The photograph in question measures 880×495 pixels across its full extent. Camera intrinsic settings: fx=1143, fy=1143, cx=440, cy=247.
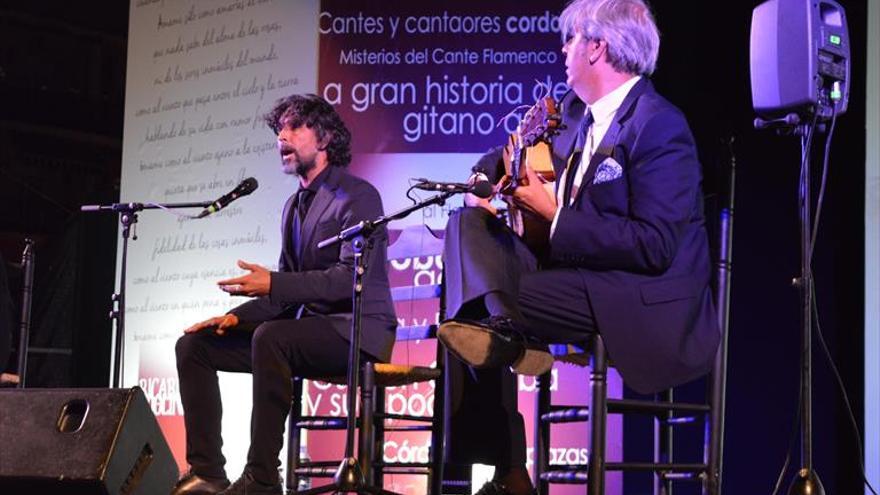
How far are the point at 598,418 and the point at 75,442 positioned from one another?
4.06ft

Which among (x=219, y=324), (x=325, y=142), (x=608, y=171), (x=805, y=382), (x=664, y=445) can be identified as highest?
(x=325, y=142)

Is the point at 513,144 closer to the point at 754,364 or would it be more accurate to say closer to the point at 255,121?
the point at 754,364

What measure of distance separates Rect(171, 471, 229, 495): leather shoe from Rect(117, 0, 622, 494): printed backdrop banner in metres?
1.27

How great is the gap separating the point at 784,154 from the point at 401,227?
5.33 ft

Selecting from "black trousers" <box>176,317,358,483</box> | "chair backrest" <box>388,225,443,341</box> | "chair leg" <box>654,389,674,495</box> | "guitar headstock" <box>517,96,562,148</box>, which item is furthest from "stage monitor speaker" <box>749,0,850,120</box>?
"black trousers" <box>176,317,358,483</box>

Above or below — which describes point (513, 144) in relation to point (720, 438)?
above

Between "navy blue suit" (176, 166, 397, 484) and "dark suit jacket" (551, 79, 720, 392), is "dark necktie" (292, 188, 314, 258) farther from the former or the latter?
"dark suit jacket" (551, 79, 720, 392)

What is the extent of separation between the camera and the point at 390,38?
204 inches

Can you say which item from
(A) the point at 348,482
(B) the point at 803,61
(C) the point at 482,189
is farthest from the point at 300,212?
(B) the point at 803,61

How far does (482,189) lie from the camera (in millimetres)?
2844

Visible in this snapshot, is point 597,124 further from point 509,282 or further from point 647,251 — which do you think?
point 509,282

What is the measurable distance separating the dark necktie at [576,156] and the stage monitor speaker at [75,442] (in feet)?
3.96

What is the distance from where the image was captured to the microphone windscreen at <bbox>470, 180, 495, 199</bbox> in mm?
2840

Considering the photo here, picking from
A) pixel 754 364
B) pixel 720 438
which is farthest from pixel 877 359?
pixel 720 438
